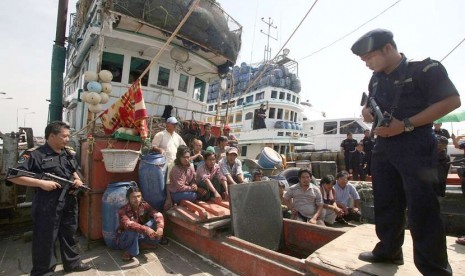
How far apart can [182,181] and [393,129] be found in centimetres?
369

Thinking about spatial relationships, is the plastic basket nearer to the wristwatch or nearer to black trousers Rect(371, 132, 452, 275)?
black trousers Rect(371, 132, 452, 275)

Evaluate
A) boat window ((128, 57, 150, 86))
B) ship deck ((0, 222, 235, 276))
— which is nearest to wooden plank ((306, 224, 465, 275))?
ship deck ((0, 222, 235, 276))

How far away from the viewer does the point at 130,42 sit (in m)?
8.20

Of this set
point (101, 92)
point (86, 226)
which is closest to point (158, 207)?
point (86, 226)

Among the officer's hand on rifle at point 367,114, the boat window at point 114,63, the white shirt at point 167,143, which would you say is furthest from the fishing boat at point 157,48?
the officer's hand on rifle at point 367,114

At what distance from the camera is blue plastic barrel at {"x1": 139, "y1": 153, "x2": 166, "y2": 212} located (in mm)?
4754

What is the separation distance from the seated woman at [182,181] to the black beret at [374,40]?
3607 millimetres

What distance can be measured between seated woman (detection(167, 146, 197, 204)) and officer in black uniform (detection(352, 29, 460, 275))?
332 cm

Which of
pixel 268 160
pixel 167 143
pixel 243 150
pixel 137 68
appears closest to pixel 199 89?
pixel 137 68

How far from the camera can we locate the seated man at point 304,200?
17.1ft

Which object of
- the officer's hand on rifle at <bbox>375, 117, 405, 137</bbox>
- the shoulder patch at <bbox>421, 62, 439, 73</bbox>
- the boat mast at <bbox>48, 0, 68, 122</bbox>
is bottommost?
the officer's hand on rifle at <bbox>375, 117, 405, 137</bbox>

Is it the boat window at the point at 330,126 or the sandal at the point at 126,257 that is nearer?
the sandal at the point at 126,257

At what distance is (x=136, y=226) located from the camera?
404 centimetres

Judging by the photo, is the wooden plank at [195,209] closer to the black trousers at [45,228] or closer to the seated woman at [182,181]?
the seated woman at [182,181]
